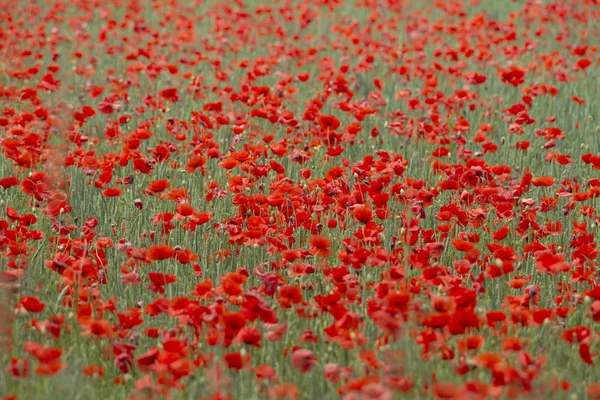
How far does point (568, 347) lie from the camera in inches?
113

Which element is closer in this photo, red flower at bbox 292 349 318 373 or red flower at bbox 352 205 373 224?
red flower at bbox 292 349 318 373

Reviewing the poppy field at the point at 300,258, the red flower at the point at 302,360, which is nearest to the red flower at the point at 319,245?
the poppy field at the point at 300,258

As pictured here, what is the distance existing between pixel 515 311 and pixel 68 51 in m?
6.99

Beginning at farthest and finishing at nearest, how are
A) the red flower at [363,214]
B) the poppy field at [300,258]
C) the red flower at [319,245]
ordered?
the red flower at [363,214]
the red flower at [319,245]
the poppy field at [300,258]

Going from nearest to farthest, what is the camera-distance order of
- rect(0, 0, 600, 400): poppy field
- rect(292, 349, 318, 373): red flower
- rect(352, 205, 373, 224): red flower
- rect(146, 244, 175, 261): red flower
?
rect(292, 349, 318, 373): red flower
rect(0, 0, 600, 400): poppy field
rect(146, 244, 175, 261): red flower
rect(352, 205, 373, 224): red flower

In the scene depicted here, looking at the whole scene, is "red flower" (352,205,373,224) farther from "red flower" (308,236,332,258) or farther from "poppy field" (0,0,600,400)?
"red flower" (308,236,332,258)

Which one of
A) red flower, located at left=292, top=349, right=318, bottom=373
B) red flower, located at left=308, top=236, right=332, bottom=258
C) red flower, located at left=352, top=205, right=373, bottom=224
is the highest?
red flower, located at left=352, top=205, right=373, bottom=224

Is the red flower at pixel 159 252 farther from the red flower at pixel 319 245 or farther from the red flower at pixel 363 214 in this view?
the red flower at pixel 363 214

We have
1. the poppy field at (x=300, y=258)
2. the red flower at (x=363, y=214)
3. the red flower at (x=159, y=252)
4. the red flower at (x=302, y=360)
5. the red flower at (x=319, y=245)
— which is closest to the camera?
the red flower at (x=302, y=360)

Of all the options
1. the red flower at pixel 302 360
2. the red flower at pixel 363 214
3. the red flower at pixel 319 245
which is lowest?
the red flower at pixel 302 360

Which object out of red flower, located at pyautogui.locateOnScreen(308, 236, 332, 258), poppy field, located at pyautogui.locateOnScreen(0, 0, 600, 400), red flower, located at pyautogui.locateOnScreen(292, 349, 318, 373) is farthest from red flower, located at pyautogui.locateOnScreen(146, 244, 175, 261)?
red flower, located at pyautogui.locateOnScreen(292, 349, 318, 373)

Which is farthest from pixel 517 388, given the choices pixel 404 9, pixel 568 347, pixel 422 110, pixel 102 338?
pixel 404 9

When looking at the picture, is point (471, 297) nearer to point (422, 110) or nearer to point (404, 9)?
point (422, 110)

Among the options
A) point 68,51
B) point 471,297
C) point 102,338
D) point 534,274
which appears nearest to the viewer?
point 471,297
